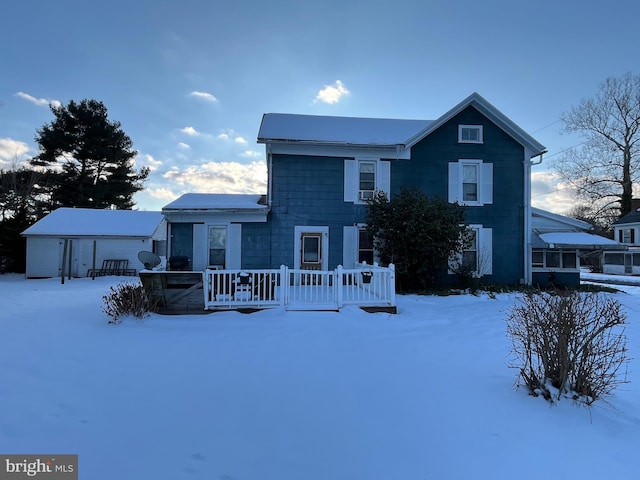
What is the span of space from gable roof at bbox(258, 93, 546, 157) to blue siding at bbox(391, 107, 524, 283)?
0.93 feet

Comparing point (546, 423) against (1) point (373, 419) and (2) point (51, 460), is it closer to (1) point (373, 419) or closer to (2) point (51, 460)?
(1) point (373, 419)

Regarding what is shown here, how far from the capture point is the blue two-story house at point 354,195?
11.2 m

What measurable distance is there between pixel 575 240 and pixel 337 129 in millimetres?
9820

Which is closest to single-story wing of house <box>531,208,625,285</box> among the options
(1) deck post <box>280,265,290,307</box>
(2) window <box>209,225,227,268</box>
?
(1) deck post <box>280,265,290,307</box>

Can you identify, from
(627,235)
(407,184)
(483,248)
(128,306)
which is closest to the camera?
(128,306)

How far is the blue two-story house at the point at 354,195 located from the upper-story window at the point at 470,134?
0.04 meters

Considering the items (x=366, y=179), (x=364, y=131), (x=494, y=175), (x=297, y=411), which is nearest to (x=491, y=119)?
(x=494, y=175)

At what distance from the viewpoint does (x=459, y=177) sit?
1216 centimetres

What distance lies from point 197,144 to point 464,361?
47.3 feet

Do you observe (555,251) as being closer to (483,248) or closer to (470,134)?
(483,248)

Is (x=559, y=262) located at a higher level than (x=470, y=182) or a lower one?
lower

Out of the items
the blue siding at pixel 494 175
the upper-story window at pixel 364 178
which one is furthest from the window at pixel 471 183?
the upper-story window at pixel 364 178

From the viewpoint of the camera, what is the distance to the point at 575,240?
11844 mm

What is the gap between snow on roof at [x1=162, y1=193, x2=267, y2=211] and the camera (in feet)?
35.8
